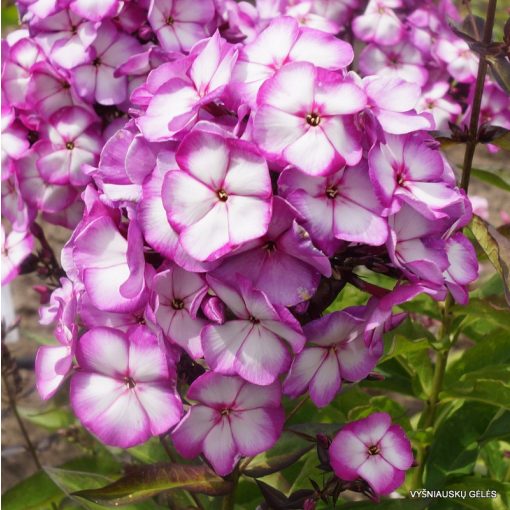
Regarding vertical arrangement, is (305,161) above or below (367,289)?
above

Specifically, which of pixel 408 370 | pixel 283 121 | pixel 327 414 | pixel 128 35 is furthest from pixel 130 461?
pixel 283 121

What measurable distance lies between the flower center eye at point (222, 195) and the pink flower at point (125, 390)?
7.1 inches

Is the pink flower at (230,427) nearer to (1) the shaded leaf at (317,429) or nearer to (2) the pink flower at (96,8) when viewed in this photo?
(1) the shaded leaf at (317,429)

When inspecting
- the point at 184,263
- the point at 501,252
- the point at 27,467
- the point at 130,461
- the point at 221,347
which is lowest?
the point at 27,467

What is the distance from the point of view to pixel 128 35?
1.50 metres

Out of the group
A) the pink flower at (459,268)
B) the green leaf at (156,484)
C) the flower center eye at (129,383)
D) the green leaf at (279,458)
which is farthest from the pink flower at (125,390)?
the pink flower at (459,268)

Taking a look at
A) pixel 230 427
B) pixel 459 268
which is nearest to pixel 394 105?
pixel 459 268

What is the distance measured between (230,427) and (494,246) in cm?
44

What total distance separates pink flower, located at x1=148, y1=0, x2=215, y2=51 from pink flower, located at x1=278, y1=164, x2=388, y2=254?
0.58 m

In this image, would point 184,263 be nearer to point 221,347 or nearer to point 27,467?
point 221,347

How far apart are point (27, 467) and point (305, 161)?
162 cm

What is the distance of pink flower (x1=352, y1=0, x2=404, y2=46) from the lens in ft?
5.73

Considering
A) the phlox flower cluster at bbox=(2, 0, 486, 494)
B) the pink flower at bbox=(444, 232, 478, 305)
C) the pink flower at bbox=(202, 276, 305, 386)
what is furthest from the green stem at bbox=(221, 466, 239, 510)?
the pink flower at bbox=(444, 232, 478, 305)

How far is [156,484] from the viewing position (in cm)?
116
